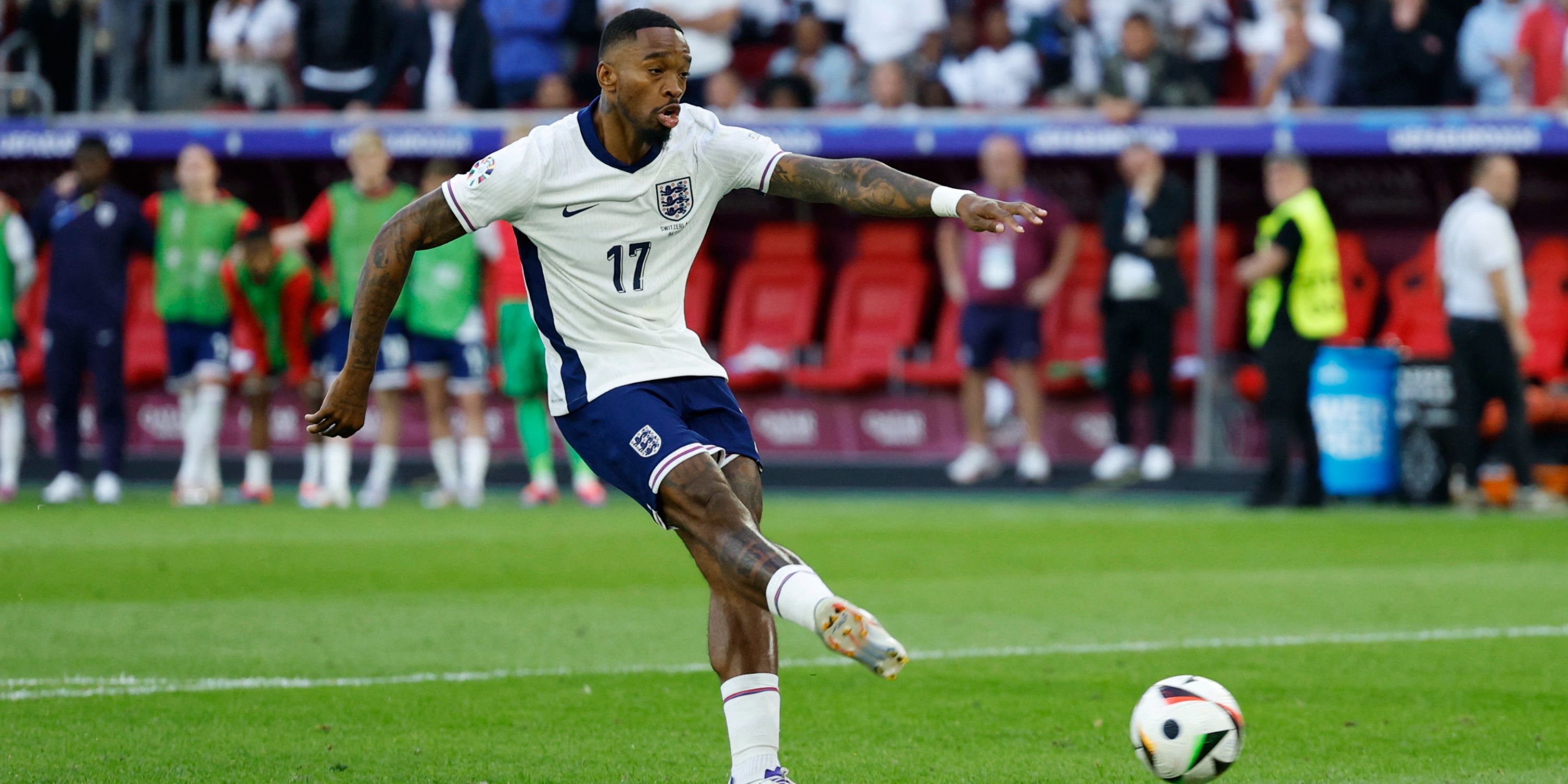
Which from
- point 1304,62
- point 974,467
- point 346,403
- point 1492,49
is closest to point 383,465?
point 974,467

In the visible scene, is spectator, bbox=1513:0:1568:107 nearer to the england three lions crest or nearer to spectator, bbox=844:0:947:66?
spectator, bbox=844:0:947:66

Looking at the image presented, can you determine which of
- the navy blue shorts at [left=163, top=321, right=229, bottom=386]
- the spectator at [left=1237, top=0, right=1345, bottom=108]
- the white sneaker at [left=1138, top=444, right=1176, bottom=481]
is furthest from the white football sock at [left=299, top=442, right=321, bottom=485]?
the spectator at [left=1237, top=0, right=1345, bottom=108]

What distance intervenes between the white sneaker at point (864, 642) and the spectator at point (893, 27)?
14.3 meters

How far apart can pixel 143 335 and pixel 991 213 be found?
53.2 ft

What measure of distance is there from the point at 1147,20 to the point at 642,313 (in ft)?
39.4

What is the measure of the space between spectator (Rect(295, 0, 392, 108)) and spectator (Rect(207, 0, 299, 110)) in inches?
10.3

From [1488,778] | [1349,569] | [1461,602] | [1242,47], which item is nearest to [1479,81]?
[1242,47]

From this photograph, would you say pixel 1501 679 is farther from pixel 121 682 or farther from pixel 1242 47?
pixel 1242 47

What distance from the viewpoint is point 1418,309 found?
662 inches

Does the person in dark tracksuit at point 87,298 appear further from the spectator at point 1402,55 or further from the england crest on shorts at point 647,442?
the england crest on shorts at point 647,442

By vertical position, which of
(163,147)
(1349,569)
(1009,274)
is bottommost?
(1349,569)

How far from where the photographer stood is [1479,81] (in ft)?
53.5

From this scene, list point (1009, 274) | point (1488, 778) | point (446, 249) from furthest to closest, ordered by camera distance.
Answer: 1. point (1009, 274)
2. point (446, 249)
3. point (1488, 778)

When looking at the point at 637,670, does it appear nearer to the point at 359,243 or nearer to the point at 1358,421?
the point at 359,243
